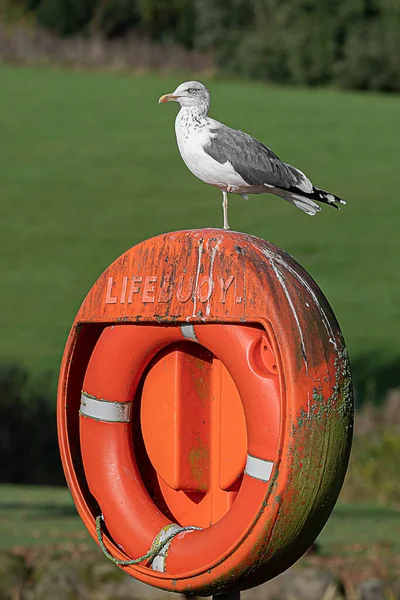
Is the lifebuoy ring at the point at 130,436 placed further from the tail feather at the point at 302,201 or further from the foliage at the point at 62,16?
the foliage at the point at 62,16

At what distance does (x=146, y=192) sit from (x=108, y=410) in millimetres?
19097

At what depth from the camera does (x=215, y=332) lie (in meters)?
2.51

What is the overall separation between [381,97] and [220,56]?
6.99 meters

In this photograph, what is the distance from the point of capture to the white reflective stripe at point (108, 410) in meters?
2.73

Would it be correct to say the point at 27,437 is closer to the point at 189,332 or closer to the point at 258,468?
the point at 189,332

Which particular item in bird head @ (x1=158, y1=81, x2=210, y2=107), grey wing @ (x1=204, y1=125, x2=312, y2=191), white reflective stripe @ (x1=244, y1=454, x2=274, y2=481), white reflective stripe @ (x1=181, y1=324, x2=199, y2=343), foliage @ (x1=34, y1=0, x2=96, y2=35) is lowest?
white reflective stripe @ (x1=244, y1=454, x2=274, y2=481)

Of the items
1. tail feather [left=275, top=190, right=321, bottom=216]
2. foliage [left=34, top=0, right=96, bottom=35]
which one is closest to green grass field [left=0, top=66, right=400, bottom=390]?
foliage [left=34, top=0, right=96, bottom=35]

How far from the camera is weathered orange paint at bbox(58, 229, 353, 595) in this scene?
2.39 meters

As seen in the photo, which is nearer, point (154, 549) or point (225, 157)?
point (154, 549)

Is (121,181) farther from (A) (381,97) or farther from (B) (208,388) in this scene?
(B) (208,388)

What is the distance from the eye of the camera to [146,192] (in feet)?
71.2

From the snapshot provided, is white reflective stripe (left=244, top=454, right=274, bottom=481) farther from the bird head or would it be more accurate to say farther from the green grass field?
the green grass field

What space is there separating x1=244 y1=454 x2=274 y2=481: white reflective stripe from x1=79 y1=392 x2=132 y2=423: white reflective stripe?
1.26 feet

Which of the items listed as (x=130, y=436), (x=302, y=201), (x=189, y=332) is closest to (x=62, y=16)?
(x=302, y=201)
